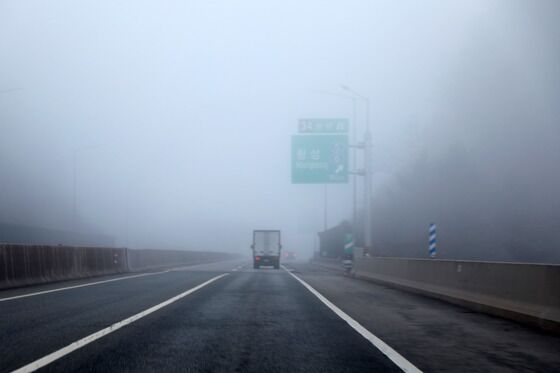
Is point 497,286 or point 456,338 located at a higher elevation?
point 497,286

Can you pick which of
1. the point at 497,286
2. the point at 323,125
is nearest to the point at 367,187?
the point at 323,125

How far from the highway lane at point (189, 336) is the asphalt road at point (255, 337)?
0.01m

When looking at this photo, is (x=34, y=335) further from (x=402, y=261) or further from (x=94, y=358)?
(x=402, y=261)

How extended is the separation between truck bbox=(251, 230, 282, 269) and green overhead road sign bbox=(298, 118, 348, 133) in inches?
572

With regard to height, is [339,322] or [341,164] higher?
[341,164]

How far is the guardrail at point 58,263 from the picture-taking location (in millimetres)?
16484

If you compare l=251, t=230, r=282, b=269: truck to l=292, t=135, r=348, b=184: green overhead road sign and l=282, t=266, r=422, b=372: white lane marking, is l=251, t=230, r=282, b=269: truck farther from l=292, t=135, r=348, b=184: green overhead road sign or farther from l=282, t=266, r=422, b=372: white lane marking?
l=282, t=266, r=422, b=372: white lane marking

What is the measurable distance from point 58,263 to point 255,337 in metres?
13.1

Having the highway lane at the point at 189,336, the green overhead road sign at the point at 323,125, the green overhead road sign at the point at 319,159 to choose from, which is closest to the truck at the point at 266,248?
the green overhead road sign at the point at 319,159

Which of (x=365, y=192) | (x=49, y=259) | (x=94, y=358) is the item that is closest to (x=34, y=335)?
(x=94, y=358)

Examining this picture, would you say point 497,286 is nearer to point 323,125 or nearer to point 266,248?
point 323,125

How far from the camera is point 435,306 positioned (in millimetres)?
13562

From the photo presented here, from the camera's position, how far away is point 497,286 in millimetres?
11812

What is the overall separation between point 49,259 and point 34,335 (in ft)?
37.8
